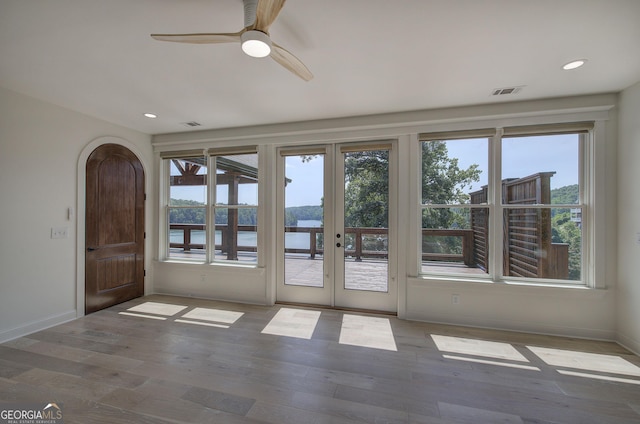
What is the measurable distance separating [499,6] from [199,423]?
323cm

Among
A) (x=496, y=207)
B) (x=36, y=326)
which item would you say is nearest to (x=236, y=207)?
(x=36, y=326)

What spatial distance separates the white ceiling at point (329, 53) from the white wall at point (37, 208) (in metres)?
0.25

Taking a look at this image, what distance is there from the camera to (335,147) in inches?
150

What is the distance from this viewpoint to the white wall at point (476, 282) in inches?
115

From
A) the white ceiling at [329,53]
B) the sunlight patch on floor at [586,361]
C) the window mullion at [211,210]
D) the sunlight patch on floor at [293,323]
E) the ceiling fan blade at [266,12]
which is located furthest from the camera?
the window mullion at [211,210]

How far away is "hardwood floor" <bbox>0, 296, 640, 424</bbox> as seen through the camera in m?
1.85

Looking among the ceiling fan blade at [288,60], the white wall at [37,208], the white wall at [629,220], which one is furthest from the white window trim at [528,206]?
the white wall at [37,208]

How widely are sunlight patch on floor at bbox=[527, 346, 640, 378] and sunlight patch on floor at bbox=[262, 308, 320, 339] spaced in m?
2.30

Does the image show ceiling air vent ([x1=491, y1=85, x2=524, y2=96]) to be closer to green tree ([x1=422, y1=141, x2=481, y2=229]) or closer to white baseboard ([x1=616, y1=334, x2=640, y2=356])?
green tree ([x1=422, y1=141, x2=481, y2=229])

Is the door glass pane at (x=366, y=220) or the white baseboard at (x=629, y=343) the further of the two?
the door glass pane at (x=366, y=220)

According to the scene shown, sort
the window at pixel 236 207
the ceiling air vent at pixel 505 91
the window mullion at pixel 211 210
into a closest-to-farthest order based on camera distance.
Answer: the ceiling air vent at pixel 505 91 → the window at pixel 236 207 → the window mullion at pixel 211 210

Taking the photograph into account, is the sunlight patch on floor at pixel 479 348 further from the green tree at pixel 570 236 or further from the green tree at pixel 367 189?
the green tree at pixel 367 189

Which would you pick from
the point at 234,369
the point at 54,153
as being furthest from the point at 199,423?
the point at 54,153

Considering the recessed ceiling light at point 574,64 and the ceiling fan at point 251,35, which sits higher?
the recessed ceiling light at point 574,64
